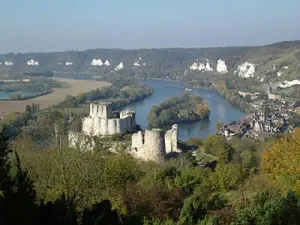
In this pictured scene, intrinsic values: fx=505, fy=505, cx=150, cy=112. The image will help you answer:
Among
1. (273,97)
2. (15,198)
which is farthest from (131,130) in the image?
(273,97)

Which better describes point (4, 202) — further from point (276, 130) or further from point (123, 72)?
point (123, 72)

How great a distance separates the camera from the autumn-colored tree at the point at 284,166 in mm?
11707

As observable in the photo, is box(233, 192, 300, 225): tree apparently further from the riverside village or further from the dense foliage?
the dense foliage

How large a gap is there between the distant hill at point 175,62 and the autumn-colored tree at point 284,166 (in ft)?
206

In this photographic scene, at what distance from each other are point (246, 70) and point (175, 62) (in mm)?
48355

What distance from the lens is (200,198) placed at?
1078cm

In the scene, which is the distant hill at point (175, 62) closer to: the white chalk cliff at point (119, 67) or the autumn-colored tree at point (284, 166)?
the white chalk cliff at point (119, 67)

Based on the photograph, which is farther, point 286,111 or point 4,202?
point 286,111

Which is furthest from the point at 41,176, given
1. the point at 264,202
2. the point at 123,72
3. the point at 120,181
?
the point at 123,72

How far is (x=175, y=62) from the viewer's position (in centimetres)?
14338

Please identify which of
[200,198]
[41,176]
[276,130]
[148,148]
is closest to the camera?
[200,198]

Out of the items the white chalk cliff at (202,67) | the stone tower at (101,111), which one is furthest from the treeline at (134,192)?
the white chalk cliff at (202,67)

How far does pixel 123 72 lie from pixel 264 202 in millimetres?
120453

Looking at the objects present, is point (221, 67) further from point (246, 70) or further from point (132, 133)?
point (132, 133)
